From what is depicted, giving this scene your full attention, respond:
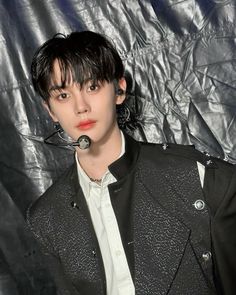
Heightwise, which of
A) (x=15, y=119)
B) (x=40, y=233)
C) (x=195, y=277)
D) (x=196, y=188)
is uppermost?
(x=15, y=119)

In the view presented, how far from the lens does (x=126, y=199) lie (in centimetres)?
170

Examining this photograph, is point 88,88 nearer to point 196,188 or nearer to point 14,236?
point 196,188

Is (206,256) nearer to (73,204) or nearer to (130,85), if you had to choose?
(73,204)

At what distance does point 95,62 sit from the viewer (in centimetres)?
163

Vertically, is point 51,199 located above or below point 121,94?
below

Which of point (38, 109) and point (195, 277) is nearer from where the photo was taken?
point (195, 277)

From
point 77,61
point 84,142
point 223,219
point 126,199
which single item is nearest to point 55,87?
point 77,61

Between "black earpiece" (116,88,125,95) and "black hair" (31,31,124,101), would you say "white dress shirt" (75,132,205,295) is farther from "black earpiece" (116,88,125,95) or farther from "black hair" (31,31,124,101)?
"black hair" (31,31,124,101)

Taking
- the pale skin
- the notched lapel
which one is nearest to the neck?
the pale skin

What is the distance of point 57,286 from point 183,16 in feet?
4.19

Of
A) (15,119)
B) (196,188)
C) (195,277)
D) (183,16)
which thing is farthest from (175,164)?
(15,119)

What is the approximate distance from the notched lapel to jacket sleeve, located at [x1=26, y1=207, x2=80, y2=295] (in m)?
0.37

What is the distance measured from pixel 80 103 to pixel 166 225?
1.76 feet

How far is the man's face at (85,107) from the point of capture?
5.15ft
